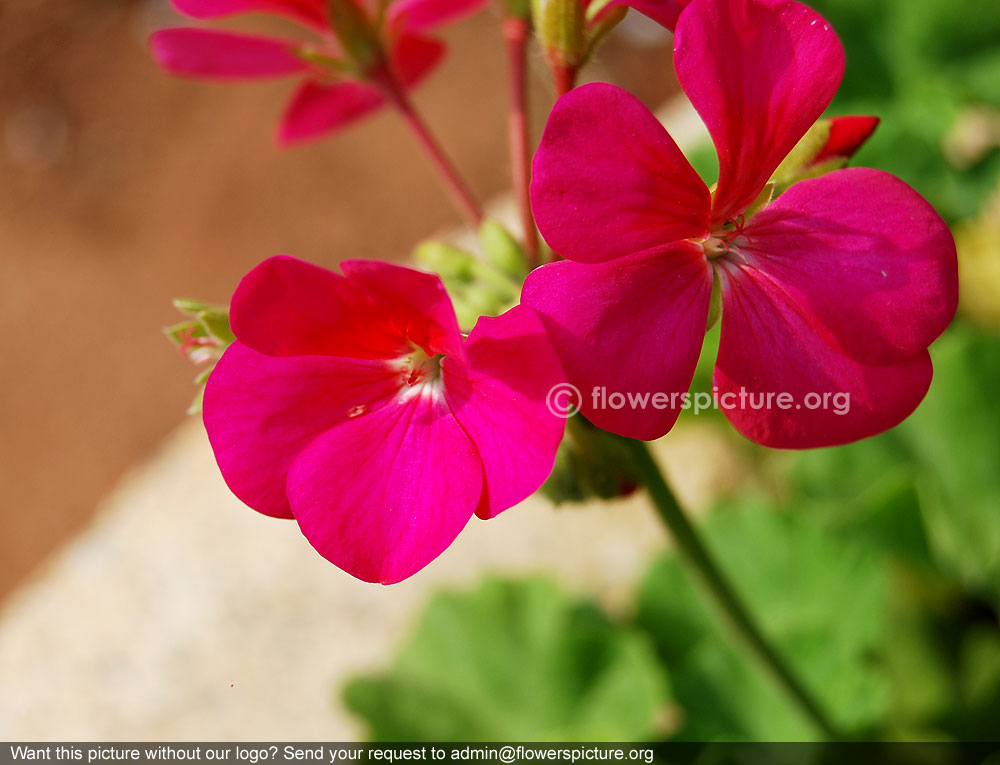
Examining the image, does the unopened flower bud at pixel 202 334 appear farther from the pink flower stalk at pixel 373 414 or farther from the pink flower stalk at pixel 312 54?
the pink flower stalk at pixel 312 54

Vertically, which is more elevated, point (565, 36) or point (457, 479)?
point (565, 36)

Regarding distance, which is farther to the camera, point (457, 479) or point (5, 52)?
point (5, 52)

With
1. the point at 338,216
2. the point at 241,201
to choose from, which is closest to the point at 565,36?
the point at 338,216

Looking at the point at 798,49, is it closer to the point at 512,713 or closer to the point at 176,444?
the point at 512,713

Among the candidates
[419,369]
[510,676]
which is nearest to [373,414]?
[419,369]

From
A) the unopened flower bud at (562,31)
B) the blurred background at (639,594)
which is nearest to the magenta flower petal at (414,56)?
the blurred background at (639,594)

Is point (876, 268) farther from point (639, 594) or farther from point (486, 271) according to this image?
point (639, 594)

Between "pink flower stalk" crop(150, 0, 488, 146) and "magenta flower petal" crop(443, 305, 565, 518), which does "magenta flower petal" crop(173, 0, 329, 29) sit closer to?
"pink flower stalk" crop(150, 0, 488, 146)
